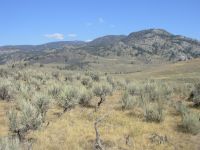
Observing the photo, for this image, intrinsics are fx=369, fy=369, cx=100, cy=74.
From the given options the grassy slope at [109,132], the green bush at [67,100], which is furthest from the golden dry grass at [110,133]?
the green bush at [67,100]

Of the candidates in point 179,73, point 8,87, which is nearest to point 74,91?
point 8,87

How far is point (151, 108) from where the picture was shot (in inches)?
822

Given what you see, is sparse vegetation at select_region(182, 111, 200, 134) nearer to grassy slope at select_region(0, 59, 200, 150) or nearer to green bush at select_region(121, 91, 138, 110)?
grassy slope at select_region(0, 59, 200, 150)

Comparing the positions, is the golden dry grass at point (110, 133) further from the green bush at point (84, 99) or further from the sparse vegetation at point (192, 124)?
the green bush at point (84, 99)

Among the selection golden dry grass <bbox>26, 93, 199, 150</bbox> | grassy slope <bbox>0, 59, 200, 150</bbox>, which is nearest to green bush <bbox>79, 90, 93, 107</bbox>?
grassy slope <bbox>0, 59, 200, 150</bbox>

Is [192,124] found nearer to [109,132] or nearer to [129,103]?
[109,132]

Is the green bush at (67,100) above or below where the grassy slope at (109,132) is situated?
above

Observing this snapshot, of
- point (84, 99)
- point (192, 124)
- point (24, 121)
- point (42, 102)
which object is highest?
point (24, 121)

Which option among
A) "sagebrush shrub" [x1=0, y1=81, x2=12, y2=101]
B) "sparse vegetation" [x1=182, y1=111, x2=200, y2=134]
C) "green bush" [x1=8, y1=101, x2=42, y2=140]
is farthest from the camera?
"sagebrush shrub" [x1=0, y1=81, x2=12, y2=101]

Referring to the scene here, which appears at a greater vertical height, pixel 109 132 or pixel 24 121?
pixel 24 121

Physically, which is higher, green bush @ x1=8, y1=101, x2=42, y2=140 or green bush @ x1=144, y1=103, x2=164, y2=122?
green bush @ x1=8, y1=101, x2=42, y2=140

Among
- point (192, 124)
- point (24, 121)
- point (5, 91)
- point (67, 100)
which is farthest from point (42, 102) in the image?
point (5, 91)

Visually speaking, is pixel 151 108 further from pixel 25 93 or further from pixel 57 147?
pixel 25 93

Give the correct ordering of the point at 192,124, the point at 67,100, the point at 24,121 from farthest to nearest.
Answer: the point at 67,100, the point at 192,124, the point at 24,121
